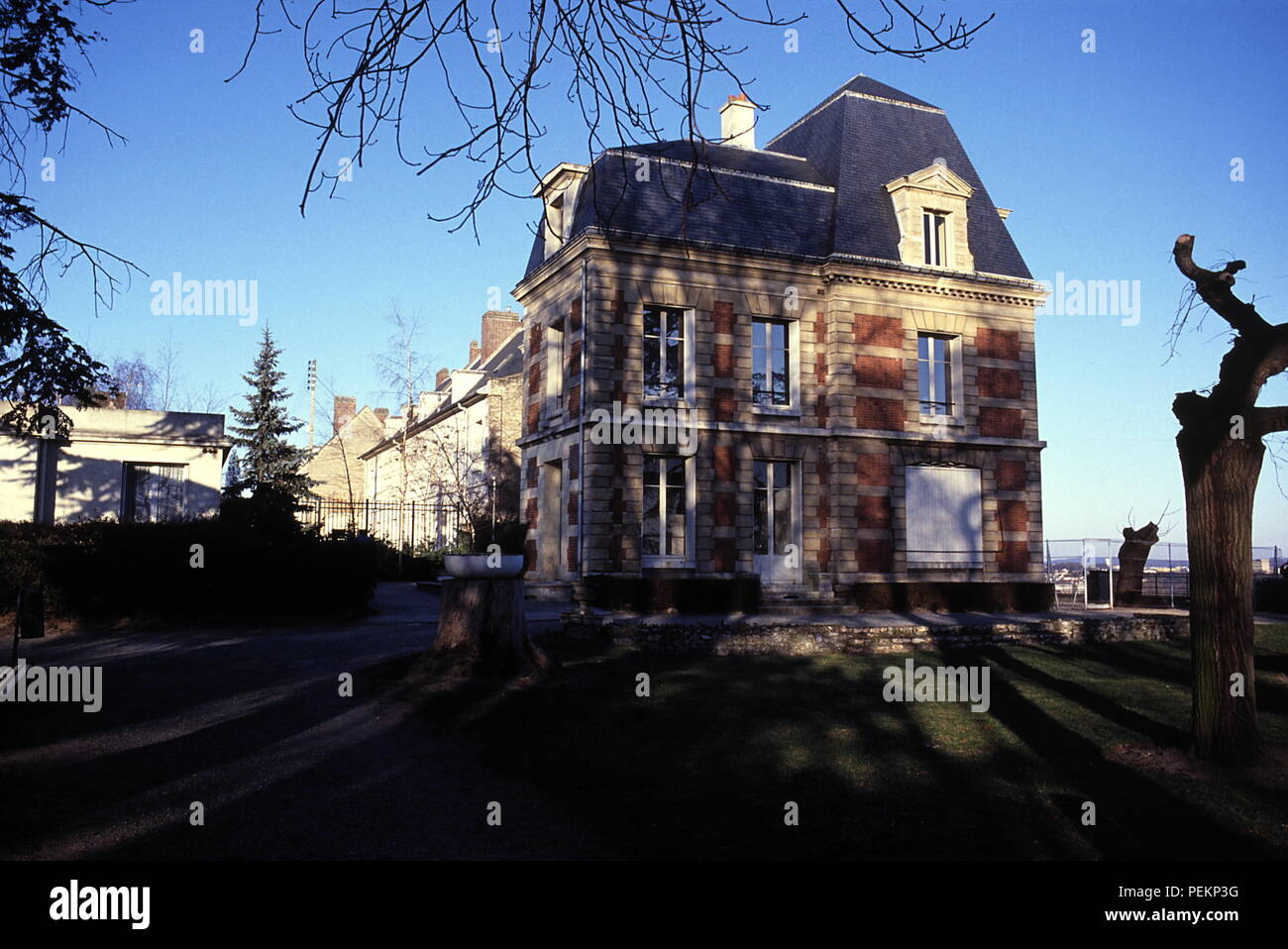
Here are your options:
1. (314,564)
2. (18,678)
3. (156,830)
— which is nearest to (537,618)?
(314,564)

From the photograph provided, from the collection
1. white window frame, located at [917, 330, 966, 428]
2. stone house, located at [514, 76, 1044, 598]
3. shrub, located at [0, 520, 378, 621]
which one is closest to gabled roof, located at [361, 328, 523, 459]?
stone house, located at [514, 76, 1044, 598]

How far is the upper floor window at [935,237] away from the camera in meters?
22.4

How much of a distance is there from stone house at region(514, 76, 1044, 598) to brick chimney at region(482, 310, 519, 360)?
19.4 meters

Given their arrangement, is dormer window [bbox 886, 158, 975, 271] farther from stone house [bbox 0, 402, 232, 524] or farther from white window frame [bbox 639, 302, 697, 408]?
stone house [bbox 0, 402, 232, 524]

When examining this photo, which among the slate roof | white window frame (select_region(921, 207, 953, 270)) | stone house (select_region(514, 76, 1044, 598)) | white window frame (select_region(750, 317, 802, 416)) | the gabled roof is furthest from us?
the gabled roof

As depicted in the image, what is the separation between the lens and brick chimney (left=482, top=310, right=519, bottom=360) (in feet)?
141

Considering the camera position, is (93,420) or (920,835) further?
(93,420)

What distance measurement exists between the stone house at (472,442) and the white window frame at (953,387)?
44.8 ft

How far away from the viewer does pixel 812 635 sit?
47.1 ft

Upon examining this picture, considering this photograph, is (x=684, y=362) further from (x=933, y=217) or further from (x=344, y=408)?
(x=344, y=408)

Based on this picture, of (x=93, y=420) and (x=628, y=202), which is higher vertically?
(x=628, y=202)

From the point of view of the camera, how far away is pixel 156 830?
5.34m
